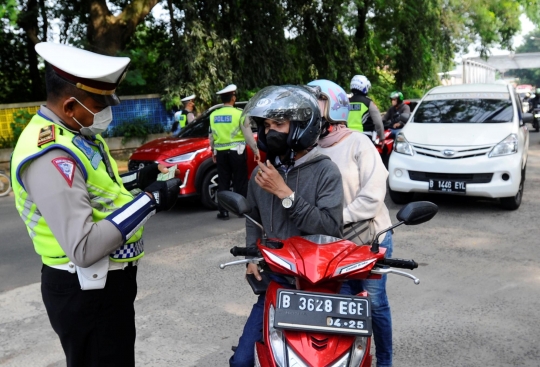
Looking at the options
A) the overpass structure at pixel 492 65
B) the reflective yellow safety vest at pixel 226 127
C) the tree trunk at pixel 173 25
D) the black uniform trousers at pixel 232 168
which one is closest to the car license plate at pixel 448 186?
the black uniform trousers at pixel 232 168

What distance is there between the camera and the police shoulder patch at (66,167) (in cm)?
216

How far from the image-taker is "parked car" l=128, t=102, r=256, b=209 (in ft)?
28.8

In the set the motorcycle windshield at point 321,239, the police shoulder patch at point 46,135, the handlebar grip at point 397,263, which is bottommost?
the handlebar grip at point 397,263

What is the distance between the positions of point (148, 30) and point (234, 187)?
1305 centimetres

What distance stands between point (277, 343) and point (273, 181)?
2.17 ft

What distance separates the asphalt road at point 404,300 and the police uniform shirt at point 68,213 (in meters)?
2.07

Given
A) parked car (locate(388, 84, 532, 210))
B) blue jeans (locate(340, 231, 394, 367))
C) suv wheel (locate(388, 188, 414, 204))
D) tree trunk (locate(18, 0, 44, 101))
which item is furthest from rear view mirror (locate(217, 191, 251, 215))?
tree trunk (locate(18, 0, 44, 101))

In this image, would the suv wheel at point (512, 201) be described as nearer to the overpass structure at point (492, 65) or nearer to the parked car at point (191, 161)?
the parked car at point (191, 161)

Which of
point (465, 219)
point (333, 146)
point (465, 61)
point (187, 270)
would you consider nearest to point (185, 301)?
point (187, 270)

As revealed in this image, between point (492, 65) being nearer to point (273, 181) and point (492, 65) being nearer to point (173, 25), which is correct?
point (173, 25)

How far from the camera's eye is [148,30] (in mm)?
19844

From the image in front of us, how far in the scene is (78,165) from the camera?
2.26 metres

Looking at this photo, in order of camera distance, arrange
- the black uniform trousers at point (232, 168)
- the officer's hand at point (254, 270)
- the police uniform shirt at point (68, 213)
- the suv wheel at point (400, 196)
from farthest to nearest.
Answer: the suv wheel at point (400, 196) < the black uniform trousers at point (232, 168) < the officer's hand at point (254, 270) < the police uniform shirt at point (68, 213)

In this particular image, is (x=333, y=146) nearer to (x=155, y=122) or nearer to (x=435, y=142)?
(x=435, y=142)
